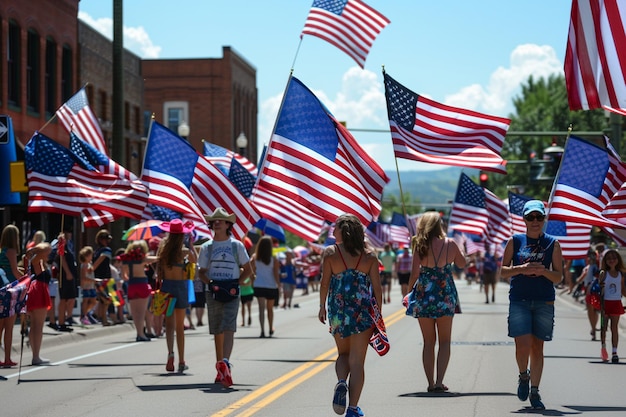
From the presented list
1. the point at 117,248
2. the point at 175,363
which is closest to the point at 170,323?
the point at 175,363

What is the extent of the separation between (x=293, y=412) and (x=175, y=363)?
5651 millimetres

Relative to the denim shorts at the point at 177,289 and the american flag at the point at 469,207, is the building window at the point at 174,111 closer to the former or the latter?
the american flag at the point at 469,207

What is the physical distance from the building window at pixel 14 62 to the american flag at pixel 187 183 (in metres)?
16.1

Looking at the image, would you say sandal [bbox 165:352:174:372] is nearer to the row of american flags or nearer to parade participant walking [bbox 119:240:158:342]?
the row of american flags

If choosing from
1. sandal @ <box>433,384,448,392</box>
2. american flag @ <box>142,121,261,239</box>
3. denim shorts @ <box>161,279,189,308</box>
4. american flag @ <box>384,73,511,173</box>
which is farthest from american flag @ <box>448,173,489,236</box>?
sandal @ <box>433,384,448,392</box>

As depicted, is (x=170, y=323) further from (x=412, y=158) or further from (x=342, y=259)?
(x=342, y=259)

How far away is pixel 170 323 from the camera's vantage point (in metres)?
16.2

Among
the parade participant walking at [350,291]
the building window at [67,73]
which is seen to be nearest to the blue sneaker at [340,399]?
the parade participant walking at [350,291]

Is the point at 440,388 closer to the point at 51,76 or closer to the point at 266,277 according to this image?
the point at 266,277

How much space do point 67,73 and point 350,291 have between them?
104 feet

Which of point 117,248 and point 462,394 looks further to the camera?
point 117,248

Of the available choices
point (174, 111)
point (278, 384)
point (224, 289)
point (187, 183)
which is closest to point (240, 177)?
point (187, 183)

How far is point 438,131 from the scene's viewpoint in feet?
53.1

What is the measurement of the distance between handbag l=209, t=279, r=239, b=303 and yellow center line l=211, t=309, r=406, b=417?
1.11 m
